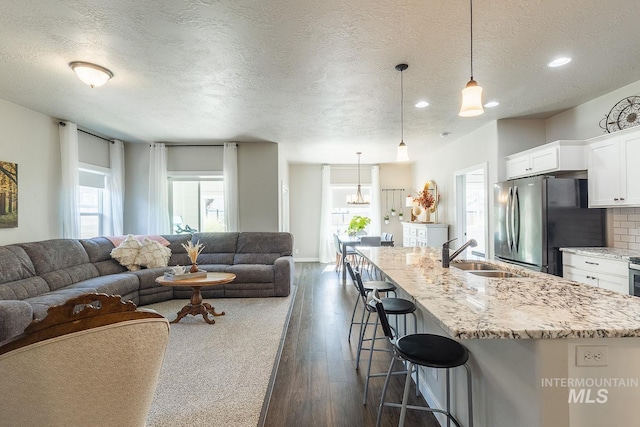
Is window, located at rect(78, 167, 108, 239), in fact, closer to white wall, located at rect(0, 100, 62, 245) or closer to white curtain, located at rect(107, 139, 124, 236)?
white curtain, located at rect(107, 139, 124, 236)

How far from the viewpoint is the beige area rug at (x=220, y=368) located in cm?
200

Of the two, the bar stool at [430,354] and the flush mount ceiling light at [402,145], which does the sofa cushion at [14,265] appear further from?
the flush mount ceiling light at [402,145]

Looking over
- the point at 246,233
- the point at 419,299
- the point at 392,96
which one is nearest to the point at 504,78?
the point at 392,96

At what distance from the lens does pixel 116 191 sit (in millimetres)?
5484

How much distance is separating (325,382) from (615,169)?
355 cm

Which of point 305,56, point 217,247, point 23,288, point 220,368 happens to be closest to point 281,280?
point 217,247

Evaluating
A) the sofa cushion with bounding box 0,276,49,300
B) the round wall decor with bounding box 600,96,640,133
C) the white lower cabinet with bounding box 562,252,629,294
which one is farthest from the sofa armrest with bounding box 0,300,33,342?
the round wall decor with bounding box 600,96,640,133

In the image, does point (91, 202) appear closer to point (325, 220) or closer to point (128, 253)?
point (128, 253)

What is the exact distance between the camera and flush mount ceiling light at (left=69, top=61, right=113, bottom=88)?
269cm

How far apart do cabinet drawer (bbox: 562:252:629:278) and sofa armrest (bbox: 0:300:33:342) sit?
512 cm

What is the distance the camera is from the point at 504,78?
305cm

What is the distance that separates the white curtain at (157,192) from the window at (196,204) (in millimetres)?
273

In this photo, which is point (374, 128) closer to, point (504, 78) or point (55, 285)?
point (504, 78)

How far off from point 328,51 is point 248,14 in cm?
72
